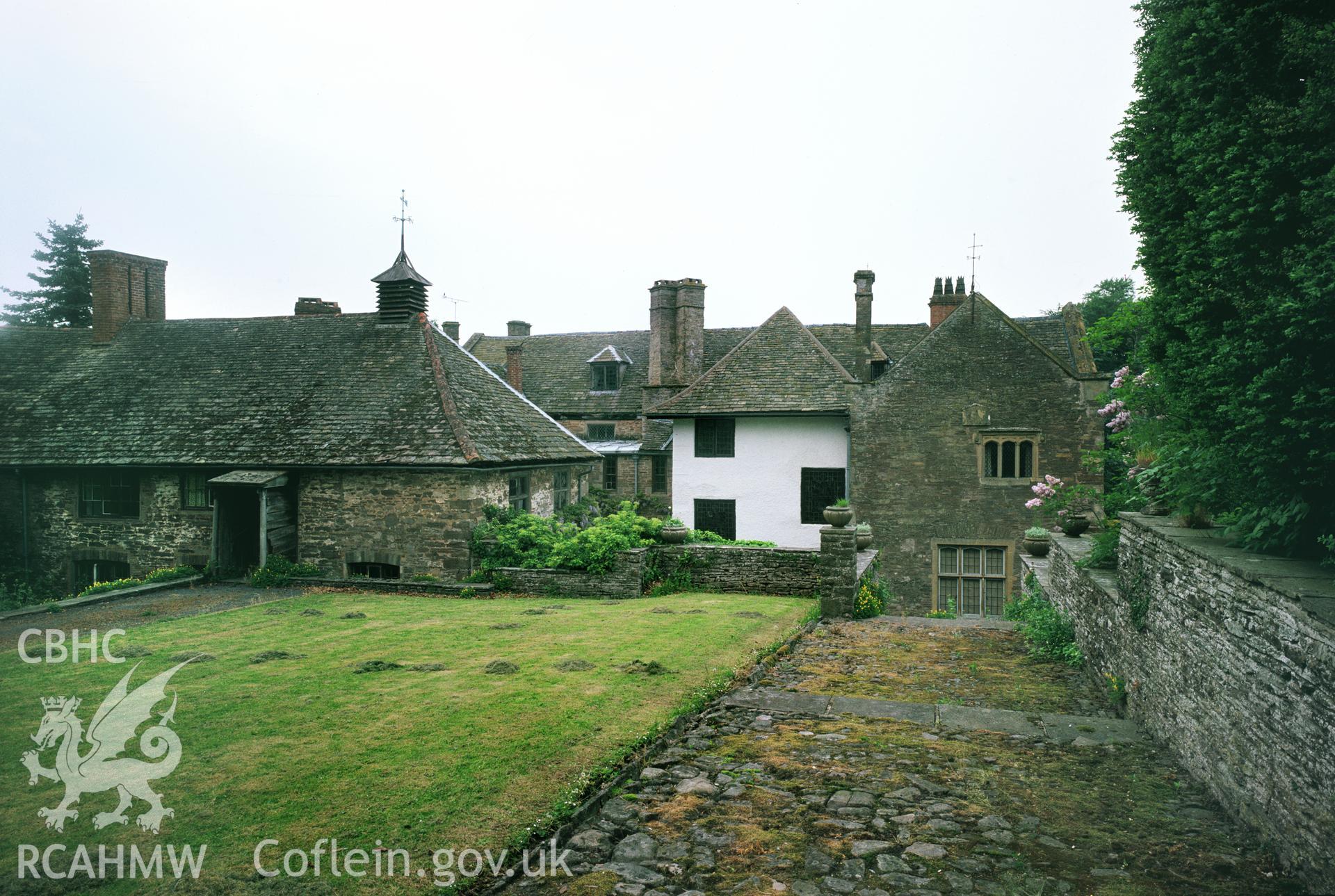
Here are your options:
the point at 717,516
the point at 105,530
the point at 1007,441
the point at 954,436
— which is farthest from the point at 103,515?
the point at 1007,441

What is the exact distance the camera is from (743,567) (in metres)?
18.1

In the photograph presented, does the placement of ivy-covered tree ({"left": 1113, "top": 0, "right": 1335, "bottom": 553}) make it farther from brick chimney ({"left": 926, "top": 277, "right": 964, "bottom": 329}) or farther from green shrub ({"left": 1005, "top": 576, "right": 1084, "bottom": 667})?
brick chimney ({"left": 926, "top": 277, "right": 964, "bottom": 329})

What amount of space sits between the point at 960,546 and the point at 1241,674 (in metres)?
19.4

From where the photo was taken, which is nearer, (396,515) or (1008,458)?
(396,515)

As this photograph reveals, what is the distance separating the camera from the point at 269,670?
32.5ft

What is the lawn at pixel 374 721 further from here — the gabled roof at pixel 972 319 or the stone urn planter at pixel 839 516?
the gabled roof at pixel 972 319

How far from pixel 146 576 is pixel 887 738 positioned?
842 inches

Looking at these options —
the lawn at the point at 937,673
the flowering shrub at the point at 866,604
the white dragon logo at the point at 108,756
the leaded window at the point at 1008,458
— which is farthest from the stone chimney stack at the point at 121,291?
the leaded window at the point at 1008,458

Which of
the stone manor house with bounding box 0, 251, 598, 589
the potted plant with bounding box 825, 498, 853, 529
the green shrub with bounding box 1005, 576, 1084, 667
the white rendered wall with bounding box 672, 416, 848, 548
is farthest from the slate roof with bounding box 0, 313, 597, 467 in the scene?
the green shrub with bounding box 1005, 576, 1084, 667

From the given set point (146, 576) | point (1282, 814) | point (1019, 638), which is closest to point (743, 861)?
point (1282, 814)

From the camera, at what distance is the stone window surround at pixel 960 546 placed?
23734mm

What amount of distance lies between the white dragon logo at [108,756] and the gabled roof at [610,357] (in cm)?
3231

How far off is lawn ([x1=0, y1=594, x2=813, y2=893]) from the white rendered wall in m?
13.0

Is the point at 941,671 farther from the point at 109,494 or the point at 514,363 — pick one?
the point at 514,363
